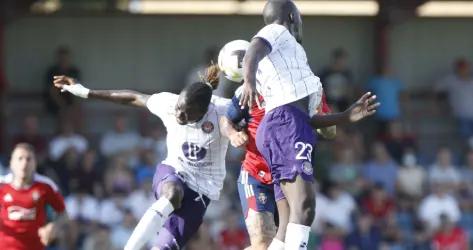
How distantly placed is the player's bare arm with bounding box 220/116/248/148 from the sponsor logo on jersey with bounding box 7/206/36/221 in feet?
7.58

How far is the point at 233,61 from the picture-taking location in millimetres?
11430

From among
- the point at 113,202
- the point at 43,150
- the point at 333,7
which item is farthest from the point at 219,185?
the point at 333,7

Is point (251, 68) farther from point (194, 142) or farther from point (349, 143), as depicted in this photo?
point (349, 143)

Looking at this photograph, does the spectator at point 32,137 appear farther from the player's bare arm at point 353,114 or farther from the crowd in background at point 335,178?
the player's bare arm at point 353,114

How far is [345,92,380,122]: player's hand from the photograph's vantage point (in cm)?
1048

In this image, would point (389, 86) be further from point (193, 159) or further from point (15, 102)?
point (193, 159)

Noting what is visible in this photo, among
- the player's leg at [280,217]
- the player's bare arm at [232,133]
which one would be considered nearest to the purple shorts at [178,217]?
the player's bare arm at [232,133]

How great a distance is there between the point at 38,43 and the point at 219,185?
398 inches

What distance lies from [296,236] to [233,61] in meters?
1.76

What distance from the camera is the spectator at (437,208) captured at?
771 inches

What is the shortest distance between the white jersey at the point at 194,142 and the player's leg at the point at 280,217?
871mm

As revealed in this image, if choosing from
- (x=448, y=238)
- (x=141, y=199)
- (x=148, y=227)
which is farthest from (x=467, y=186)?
(x=148, y=227)

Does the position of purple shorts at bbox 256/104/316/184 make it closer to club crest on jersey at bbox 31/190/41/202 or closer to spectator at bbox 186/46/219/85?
club crest on jersey at bbox 31/190/41/202

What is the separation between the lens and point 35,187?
508 inches
